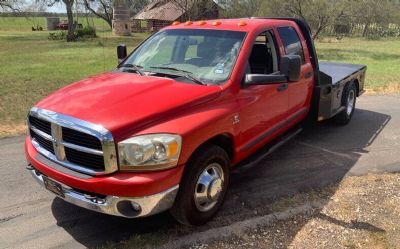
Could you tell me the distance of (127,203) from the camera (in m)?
3.38

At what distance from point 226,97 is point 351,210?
5.97ft

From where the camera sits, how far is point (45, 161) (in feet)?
12.3

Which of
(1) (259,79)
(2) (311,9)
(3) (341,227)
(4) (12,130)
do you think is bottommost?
(3) (341,227)

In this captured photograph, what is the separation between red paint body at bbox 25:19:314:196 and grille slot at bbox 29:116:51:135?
144mm

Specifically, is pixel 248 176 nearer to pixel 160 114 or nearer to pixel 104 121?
pixel 160 114

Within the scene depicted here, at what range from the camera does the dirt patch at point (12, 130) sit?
6.97 metres

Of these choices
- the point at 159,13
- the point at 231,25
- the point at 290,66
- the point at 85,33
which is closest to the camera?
the point at 290,66

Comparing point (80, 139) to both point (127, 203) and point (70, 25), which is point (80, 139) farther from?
point (70, 25)

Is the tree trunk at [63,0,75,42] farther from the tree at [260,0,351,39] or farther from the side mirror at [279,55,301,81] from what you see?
the side mirror at [279,55,301,81]

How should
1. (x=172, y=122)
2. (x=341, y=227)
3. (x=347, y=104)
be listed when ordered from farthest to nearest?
(x=347, y=104) < (x=341, y=227) < (x=172, y=122)

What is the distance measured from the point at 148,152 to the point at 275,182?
226 cm

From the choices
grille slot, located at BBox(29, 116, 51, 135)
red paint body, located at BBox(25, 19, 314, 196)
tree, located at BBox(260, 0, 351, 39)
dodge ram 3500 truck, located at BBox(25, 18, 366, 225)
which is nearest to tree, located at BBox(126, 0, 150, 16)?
tree, located at BBox(260, 0, 351, 39)

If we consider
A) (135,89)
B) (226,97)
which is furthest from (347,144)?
(135,89)

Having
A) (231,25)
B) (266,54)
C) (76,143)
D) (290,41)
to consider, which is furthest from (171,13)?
(76,143)
